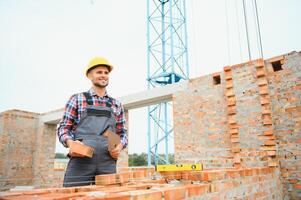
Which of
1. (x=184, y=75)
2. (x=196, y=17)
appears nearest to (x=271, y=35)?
(x=196, y=17)

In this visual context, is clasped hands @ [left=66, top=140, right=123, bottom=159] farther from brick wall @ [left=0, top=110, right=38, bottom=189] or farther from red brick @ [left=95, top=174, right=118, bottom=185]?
brick wall @ [left=0, top=110, right=38, bottom=189]

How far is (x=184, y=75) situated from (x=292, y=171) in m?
7.37

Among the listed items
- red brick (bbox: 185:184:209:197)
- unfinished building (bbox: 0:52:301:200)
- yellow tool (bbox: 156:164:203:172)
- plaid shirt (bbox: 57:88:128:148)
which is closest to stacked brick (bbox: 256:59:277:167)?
unfinished building (bbox: 0:52:301:200)

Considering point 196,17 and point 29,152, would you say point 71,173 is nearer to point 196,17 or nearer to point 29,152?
point 196,17

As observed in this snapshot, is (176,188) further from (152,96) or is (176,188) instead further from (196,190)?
(152,96)

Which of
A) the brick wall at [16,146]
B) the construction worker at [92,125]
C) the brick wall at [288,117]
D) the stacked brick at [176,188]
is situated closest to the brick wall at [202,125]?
the brick wall at [288,117]

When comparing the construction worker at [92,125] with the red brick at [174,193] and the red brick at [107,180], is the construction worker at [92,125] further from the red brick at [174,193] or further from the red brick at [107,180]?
the red brick at [174,193]

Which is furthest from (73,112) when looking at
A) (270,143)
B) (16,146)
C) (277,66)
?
(16,146)

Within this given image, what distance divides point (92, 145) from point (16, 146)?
11.0 meters

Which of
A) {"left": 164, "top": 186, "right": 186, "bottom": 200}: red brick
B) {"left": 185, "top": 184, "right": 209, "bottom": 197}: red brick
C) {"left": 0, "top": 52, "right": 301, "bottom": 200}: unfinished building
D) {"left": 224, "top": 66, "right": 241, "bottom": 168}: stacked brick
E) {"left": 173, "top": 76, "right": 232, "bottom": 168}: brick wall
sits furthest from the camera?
{"left": 173, "top": 76, "right": 232, "bottom": 168}: brick wall

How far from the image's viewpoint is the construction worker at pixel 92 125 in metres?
2.44

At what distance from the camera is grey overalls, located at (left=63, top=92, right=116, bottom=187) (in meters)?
2.43

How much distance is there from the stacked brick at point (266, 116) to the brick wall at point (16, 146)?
9.98 meters

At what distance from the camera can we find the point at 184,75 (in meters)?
11.7
